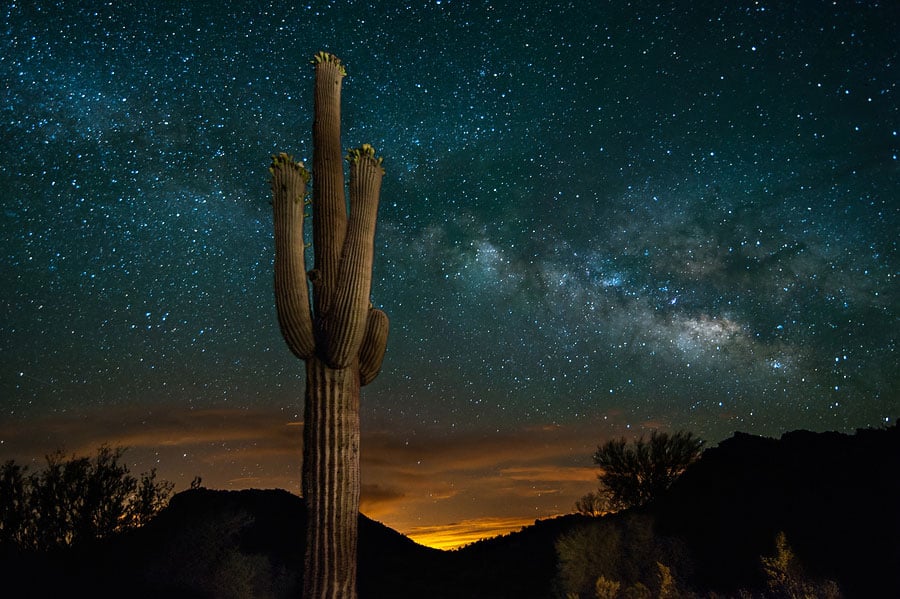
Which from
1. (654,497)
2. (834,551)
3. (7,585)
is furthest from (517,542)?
(7,585)

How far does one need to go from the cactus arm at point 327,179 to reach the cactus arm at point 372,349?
0.75 meters

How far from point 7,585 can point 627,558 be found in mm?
11913

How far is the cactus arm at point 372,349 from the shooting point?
847 centimetres

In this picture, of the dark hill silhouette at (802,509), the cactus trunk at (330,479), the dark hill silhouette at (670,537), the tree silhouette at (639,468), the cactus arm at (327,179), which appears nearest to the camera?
the cactus trunk at (330,479)

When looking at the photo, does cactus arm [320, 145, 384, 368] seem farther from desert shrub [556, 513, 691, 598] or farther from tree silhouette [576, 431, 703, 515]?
tree silhouette [576, 431, 703, 515]

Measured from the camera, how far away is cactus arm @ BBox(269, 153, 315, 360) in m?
7.94

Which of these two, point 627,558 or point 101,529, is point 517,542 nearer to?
point 627,558

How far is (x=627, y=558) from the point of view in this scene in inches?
477

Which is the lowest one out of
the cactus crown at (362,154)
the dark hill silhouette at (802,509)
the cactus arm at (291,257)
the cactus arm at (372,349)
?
the dark hill silhouette at (802,509)

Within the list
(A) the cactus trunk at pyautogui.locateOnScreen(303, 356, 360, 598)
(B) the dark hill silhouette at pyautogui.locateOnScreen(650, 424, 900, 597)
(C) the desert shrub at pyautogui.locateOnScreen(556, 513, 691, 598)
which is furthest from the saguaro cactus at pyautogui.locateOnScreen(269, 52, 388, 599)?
(B) the dark hill silhouette at pyautogui.locateOnScreen(650, 424, 900, 597)

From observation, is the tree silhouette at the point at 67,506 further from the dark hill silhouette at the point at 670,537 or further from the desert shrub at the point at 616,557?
the desert shrub at the point at 616,557

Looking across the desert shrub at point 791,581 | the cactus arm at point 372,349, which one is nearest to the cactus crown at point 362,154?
the cactus arm at point 372,349

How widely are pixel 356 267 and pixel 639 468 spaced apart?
13.8m

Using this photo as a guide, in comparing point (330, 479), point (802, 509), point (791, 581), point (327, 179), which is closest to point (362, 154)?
point (327, 179)
